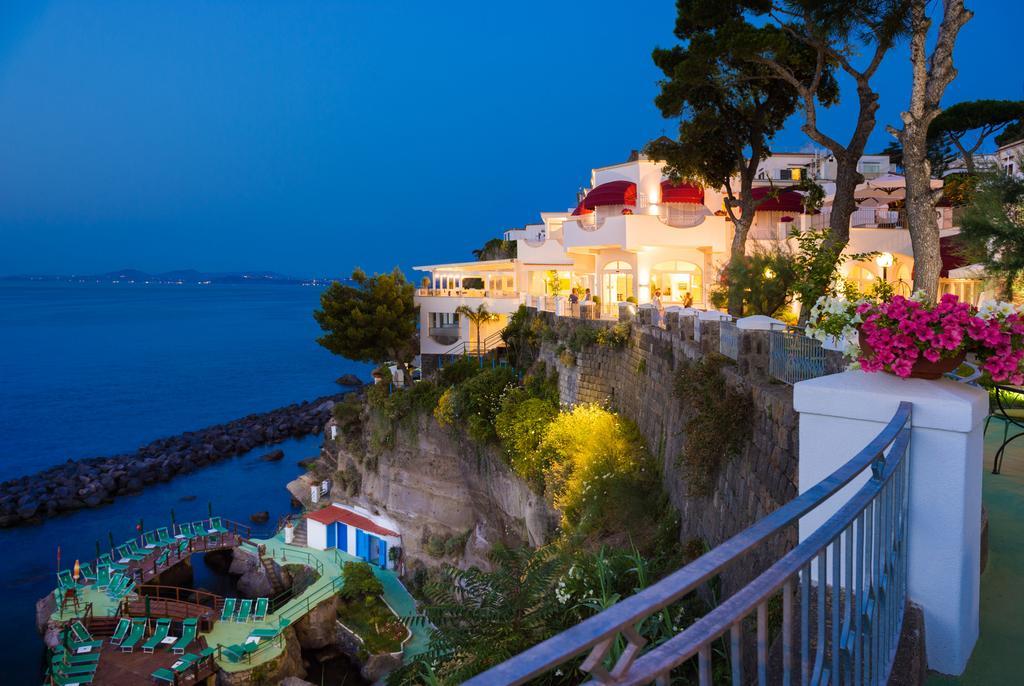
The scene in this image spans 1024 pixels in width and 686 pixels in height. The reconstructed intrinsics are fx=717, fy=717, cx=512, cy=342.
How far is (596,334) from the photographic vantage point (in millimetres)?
18875

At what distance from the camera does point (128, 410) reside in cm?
5853

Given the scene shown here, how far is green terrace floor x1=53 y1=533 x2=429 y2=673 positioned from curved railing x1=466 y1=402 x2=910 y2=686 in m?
17.9

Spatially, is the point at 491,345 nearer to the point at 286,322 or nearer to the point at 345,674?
the point at 345,674

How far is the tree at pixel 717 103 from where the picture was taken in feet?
61.9

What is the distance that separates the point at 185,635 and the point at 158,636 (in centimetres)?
72

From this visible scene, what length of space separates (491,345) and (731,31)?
18.1 meters

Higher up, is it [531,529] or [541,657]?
[541,657]

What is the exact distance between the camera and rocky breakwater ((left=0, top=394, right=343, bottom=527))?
3375 cm

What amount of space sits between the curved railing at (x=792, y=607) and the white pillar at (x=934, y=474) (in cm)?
12

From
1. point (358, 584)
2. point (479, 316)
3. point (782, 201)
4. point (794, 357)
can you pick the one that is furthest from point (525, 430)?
point (479, 316)

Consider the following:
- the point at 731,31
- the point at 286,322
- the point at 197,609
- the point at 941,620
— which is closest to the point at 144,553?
the point at 197,609

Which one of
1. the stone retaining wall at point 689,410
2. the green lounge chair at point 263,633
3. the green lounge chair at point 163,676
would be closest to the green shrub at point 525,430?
the stone retaining wall at point 689,410

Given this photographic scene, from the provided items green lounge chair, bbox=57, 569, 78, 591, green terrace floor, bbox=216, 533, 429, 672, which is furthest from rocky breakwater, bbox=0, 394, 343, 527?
green terrace floor, bbox=216, 533, 429, 672

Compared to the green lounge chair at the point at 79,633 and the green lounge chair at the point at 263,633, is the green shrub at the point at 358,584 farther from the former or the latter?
the green lounge chair at the point at 79,633
